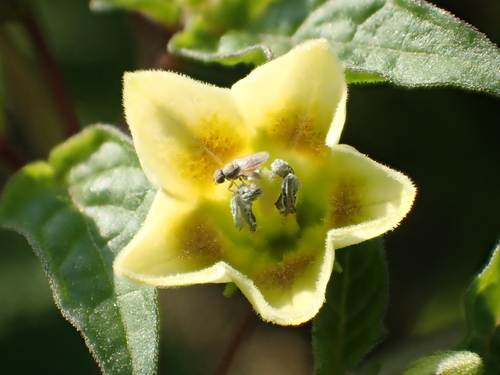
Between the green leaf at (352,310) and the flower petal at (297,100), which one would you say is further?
the green leaf at (352,310)

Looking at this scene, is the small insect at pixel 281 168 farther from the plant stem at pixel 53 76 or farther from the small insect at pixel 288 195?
the plant stem at pixel 53 76

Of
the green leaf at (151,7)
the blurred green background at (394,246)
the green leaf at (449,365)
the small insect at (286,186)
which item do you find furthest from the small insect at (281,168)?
the blurred green background at (394,246)

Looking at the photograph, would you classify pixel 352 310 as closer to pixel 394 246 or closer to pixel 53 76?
pixel 394 246

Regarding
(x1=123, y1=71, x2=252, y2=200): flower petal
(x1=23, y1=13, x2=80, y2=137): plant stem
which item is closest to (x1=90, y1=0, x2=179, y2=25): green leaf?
(x1=23, y1=13, x2=80, y2=137): plant stem

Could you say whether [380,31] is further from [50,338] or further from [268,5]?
[50,338]

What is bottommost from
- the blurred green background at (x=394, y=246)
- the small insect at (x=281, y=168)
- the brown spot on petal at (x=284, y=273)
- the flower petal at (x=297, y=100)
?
the blurred green background at (x=394, y=246)

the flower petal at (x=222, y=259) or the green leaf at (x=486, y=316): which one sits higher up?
the flower petal at (x=222, y=259)

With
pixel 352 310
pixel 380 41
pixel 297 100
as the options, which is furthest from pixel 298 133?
pixel 352 310

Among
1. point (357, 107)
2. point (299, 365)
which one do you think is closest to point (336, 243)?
point (357, 107)
